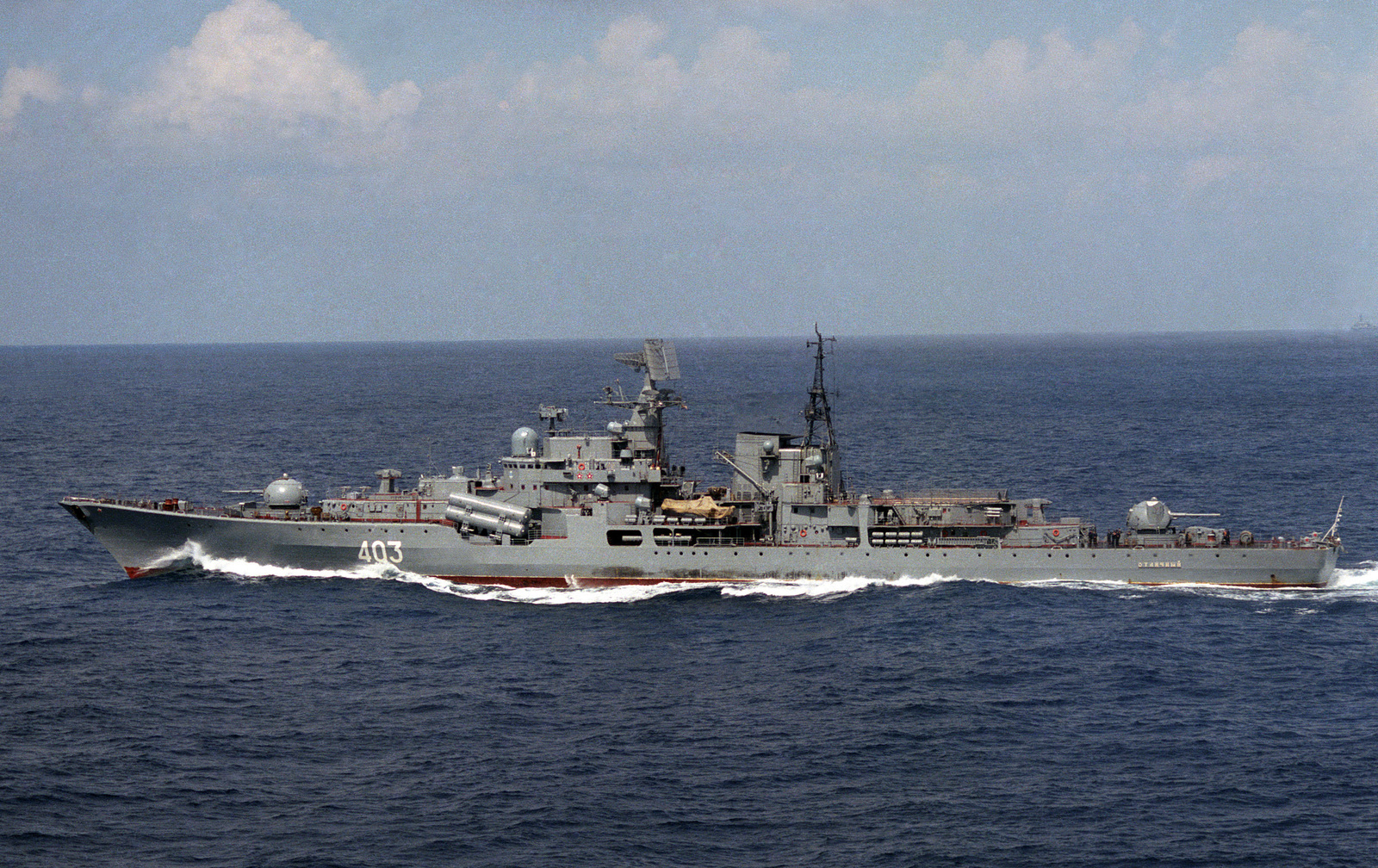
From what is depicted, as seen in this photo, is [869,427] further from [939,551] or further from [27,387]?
[27,387]

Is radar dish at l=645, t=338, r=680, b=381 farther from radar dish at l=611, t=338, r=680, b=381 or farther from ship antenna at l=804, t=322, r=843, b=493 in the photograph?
ship antenna at l=804, t=322, r=843, b=493

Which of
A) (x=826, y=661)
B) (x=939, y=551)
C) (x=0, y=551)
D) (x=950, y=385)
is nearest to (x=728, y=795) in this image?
(x=826, y=661)

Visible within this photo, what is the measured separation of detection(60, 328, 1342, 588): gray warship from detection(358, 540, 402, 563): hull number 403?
6 cm

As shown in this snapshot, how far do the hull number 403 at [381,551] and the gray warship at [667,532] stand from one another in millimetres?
59

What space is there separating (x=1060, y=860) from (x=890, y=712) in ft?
33.1

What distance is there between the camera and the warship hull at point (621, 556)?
54.7 meters

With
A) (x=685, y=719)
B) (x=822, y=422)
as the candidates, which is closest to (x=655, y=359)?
(x=822, y=422)

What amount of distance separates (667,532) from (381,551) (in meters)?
12.6

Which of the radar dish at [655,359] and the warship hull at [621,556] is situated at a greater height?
the radar dish at [655,359]

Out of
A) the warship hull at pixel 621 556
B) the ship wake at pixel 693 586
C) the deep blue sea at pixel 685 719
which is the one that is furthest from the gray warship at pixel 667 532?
the deep blue sea at pixel 685 719

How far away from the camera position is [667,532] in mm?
56312

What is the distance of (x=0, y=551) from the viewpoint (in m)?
62.7

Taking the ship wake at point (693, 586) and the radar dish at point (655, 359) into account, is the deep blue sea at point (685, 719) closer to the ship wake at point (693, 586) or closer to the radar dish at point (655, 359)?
the ship wake at point (693, 586)

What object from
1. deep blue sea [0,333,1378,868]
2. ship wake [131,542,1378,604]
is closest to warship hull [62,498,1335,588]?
ship wake [131,542,1378,604]
